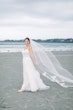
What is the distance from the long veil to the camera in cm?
1602

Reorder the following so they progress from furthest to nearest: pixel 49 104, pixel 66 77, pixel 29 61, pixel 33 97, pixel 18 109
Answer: pixel 66 77
pixel 29 61
pixel 33 97
pixel 49 104
pixel 18 109

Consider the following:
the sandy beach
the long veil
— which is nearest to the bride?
the long veil

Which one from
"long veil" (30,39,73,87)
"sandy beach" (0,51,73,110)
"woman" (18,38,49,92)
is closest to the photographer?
"sandy beach" (0,51,73,110)

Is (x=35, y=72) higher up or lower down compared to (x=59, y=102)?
higher up

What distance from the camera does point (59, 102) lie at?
12656 mm

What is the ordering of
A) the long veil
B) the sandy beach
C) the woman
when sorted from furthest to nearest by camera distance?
the long veil, the woman, the sandy beach

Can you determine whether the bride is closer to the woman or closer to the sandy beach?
the woman

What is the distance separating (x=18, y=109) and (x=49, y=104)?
139 centimetres

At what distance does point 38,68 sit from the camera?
1622cm

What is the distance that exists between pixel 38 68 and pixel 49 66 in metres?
0.53

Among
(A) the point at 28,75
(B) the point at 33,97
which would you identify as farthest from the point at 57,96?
(A) the point at 28,75

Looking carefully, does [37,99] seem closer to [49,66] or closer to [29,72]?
[29,72]

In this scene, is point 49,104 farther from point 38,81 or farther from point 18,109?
point 38,81

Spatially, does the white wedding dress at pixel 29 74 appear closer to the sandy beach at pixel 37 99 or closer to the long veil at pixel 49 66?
the sandy beach at pixel 37 99
